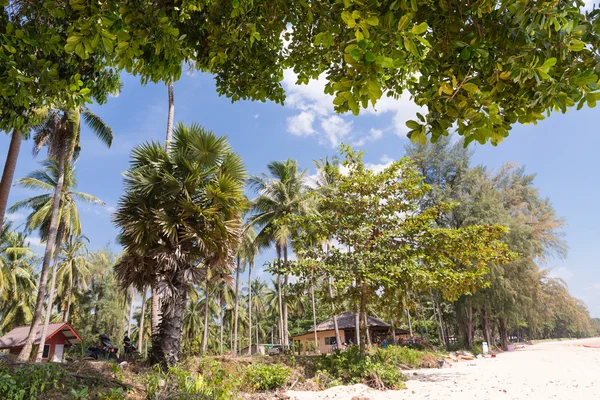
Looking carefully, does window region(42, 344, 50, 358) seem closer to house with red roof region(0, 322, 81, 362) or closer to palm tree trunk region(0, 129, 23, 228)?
house with red roof region(0, 322, 81, 362)

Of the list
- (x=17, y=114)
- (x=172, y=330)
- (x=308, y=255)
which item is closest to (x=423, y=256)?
(x=308, y=255)

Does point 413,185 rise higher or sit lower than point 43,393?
higher

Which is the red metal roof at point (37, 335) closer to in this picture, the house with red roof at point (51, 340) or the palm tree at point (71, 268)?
the house with red roof at point (51, 340)

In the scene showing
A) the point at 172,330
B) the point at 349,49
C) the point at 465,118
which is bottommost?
the point at 172,330

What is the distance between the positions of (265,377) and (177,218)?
207 inches

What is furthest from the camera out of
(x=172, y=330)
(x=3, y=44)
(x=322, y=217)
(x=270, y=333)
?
(x=270, y=333)

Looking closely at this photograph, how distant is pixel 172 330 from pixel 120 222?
319 centimetres

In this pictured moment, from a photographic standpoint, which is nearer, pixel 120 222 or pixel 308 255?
pixel 120 222

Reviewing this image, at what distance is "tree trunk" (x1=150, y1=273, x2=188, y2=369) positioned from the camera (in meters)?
8.84

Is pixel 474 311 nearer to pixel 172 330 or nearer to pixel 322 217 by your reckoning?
pixel 322 217

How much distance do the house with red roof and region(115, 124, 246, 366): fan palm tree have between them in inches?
615

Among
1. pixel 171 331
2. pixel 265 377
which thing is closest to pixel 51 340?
pixel 171 331

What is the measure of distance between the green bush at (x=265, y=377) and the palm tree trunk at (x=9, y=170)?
310 inches

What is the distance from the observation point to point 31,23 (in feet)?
10.4
